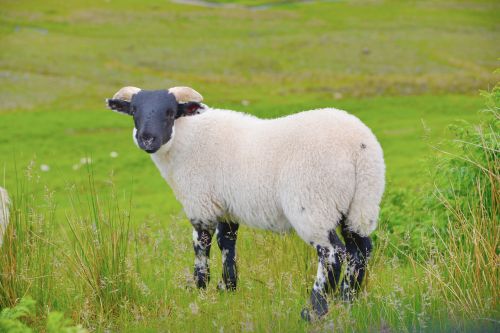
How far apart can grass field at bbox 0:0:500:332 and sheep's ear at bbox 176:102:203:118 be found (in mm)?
1102

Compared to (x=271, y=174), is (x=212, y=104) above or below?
below

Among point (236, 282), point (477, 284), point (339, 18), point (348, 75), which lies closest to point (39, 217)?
point (236, 282)

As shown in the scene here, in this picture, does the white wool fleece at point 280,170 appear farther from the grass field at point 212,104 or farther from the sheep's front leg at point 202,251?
the grass field at point 212,104

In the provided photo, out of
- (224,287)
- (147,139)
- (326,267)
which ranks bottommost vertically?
(224,287)

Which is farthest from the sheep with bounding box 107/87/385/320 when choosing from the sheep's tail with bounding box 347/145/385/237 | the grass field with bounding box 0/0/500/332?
the grass field with bounding box 0/0/500/332

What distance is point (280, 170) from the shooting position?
647 centimetres

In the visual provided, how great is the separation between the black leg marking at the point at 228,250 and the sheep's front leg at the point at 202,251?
0.16 meters

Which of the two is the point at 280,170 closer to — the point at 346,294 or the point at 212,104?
the point at 346,294

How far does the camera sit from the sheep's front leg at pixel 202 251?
7.30m

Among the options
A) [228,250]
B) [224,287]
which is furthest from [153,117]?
[224,287]

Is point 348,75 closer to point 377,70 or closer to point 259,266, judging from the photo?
point 377,70

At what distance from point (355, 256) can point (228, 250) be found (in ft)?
4.90

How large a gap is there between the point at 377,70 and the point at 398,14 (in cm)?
2315

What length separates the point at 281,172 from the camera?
6.43 metres
